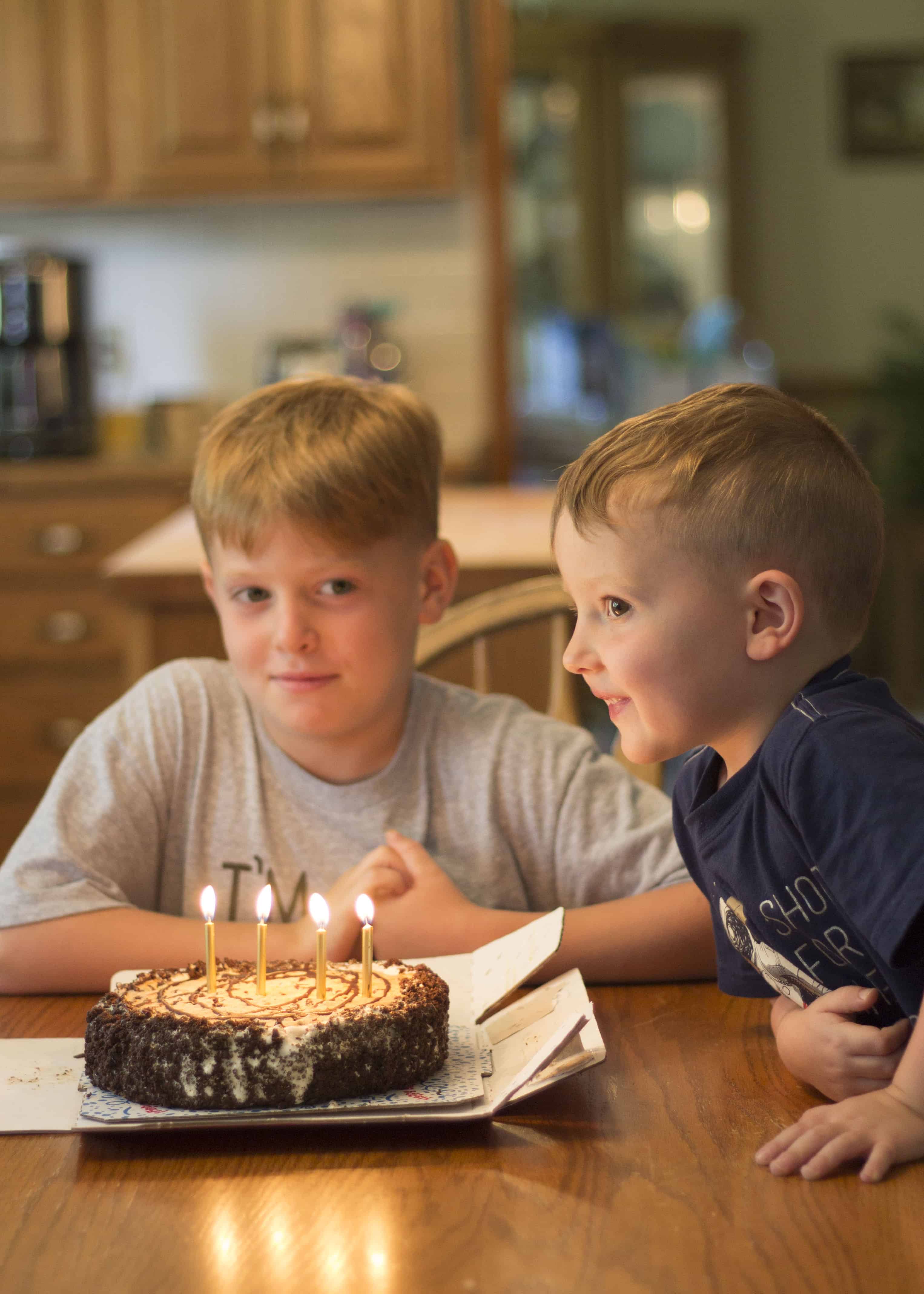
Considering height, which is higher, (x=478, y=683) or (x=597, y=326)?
(x=597, y=326)

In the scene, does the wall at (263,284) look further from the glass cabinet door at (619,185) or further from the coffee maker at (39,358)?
the glass cabinet door at (619,185)

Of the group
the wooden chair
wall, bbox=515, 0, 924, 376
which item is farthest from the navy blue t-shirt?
wall, bbox=515, 0, 924, 376

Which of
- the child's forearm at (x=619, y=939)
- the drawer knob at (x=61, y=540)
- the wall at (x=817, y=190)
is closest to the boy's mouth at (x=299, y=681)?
the child's forearm at (x=619, y=939)

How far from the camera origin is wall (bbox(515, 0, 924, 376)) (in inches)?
260

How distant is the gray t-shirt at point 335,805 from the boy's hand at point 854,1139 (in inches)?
17.7

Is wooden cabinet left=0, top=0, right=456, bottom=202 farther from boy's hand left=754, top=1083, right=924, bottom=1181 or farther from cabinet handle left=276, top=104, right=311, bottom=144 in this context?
boy's hand left=754, top=1083, right=924, bottom=1181

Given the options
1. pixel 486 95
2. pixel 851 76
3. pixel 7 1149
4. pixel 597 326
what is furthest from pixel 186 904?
pixel 851 76

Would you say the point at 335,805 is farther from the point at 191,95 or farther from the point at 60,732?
the point at 191,95

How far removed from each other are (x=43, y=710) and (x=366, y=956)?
9.83 feet

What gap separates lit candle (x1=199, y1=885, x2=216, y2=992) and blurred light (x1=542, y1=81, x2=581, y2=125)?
6609mm

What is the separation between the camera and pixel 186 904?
117cm

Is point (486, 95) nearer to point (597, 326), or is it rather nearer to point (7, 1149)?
point (597, 326)

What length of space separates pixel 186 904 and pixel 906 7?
671 centimetres

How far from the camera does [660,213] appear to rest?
700cm
